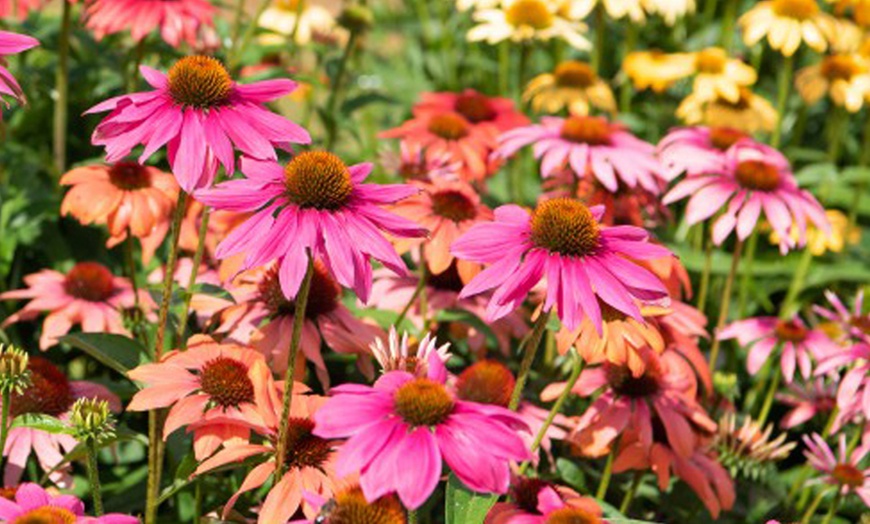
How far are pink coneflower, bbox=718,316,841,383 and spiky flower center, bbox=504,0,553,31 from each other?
37.3 inches

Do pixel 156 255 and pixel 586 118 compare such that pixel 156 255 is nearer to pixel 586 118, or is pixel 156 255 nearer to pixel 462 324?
pixel 462 324

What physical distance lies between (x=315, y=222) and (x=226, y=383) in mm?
254

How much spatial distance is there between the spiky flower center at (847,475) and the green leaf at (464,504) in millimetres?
690

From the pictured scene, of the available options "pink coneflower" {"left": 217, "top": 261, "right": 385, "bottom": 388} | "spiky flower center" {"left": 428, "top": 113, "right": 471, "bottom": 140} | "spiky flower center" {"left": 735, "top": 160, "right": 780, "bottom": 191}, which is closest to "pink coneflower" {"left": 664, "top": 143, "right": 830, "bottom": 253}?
"spiky flower center" {"left": 735, "top": 160, "right": 780, "bottom": 191}

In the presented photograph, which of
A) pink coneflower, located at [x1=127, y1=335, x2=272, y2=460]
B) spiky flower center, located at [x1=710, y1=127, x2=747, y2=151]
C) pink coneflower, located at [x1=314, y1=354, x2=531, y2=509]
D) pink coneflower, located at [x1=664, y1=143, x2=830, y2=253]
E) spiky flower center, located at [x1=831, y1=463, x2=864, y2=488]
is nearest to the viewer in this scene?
pink coneflower, located at [x1=314, y1=354, x2=531, y2=509]

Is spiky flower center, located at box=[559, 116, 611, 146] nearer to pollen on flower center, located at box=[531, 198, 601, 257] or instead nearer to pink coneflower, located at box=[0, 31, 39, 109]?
pollen on flower center, located at box=[531, 198, 601, 257]

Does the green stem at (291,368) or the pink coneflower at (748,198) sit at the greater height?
the green stem at (291,368)

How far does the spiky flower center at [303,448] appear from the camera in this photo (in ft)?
4.18

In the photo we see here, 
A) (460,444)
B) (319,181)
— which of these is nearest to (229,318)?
(319,181)

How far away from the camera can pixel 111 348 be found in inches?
59.6

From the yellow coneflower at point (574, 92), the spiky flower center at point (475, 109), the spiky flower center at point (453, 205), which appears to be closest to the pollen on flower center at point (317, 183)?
the spiky flower center at point (453, 205)

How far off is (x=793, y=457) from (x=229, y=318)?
120 cm

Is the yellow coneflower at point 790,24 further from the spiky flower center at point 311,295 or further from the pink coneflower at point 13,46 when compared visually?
the pink coneflower at point 13,46

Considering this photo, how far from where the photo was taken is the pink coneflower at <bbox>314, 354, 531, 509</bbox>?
98 centimetres
